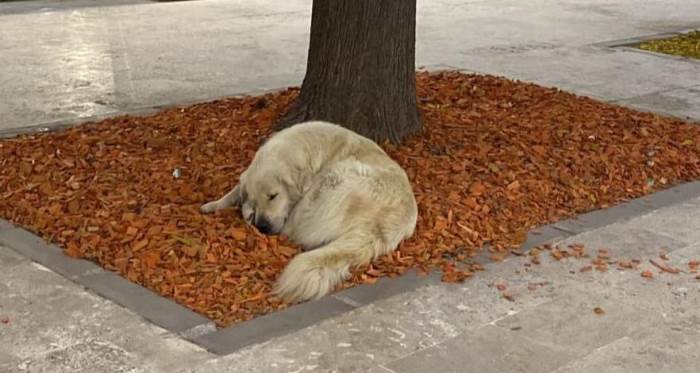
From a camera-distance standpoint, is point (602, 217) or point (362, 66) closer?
point (602, 217)

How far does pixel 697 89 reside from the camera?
10641 millimetres

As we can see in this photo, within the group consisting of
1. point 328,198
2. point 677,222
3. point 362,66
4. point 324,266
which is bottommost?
point 677,222

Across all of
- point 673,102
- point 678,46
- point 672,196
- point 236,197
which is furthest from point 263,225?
point 678,46

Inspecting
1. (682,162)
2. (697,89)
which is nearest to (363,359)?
(682,162)

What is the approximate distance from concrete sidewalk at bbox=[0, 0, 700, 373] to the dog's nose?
2.86ft

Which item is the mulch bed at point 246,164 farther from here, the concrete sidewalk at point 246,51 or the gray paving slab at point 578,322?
the concrete sidewalk at point 246,51

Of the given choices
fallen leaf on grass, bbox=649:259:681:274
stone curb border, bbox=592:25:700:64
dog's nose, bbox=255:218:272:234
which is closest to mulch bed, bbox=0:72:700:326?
dog's nose, bbox=255:218:272:234

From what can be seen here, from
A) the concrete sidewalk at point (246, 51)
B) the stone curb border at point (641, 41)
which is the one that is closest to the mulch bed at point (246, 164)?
the concrete sidewalk at point (246, 51)

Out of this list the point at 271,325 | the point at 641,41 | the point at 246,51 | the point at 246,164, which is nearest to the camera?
the point at 271,325

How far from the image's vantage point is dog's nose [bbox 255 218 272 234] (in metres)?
5.62

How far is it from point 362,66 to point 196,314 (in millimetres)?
2997

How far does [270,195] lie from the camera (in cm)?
559

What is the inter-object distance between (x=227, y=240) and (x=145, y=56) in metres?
6.50

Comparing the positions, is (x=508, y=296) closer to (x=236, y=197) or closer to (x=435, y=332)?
(x=435, y=332)
